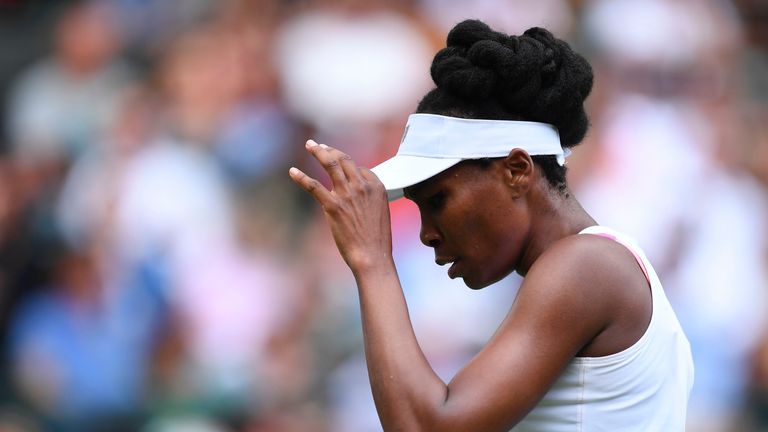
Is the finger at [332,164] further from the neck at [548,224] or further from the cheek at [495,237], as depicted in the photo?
the neck at [548,224]

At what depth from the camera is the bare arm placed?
225cm

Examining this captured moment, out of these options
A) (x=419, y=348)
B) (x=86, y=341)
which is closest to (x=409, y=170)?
(x=419, y=348)

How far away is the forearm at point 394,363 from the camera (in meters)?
2.25

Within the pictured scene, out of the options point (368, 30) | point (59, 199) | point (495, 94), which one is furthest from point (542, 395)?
point (368, 30)

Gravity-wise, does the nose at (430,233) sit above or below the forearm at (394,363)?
above

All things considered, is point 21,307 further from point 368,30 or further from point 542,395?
point 542,395

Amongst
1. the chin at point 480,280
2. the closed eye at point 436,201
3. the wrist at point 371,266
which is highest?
the closed eye at point 436,201

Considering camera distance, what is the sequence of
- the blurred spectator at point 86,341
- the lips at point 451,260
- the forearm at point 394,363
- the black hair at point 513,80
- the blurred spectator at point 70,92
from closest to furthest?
the forearm at point 394,363 < the black hair at point 513,80 < the lips at point 451,260 < the blurred spectator at point 86,341 < the blurred spectator at point 70,92

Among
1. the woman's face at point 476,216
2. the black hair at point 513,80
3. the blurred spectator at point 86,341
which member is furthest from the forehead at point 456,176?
the blurred spectator at point 86,341

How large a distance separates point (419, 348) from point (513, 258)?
0.40 meters

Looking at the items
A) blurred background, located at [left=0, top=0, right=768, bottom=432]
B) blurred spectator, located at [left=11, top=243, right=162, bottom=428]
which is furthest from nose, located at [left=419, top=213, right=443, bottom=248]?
blurred spectator, located at [left=11, top=243, right=162, bottom=428]

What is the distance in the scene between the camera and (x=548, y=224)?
8.49ft

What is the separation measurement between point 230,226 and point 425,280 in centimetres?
108

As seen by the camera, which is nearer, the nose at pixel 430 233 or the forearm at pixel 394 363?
the forearm at pixel 394 363
